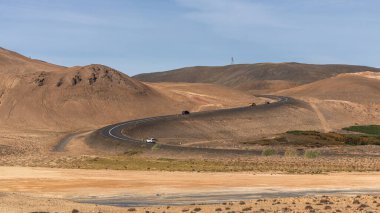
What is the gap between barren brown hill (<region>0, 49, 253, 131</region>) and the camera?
13862 centimetres

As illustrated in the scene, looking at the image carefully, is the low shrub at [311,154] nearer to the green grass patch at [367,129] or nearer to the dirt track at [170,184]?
the dirt track at [170,184]

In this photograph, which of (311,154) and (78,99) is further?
(78,99)

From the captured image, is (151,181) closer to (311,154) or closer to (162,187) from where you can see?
(162,187)

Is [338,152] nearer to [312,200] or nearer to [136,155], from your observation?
[136,155]

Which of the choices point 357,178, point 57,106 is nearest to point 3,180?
point 357,178

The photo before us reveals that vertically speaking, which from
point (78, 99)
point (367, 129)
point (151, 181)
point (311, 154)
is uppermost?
point (78, 99)

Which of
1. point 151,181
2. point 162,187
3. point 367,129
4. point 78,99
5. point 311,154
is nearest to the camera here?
point 162,187

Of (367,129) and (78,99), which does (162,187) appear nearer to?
(367,129)

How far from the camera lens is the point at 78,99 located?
15100 cm

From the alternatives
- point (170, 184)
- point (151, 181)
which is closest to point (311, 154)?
point (151, 181)

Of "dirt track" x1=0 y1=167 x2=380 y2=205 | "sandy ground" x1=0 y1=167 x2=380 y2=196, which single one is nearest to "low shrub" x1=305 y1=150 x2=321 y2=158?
"sandy ground" x1=0 y1=167 x2=380 y2=196

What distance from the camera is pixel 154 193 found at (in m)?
41.4

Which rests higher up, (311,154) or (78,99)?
(78,99)

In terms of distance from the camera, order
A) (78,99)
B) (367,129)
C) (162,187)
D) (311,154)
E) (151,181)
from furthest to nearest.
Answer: (78,99), (367,129), (311,154), (151,181), (162,187)
